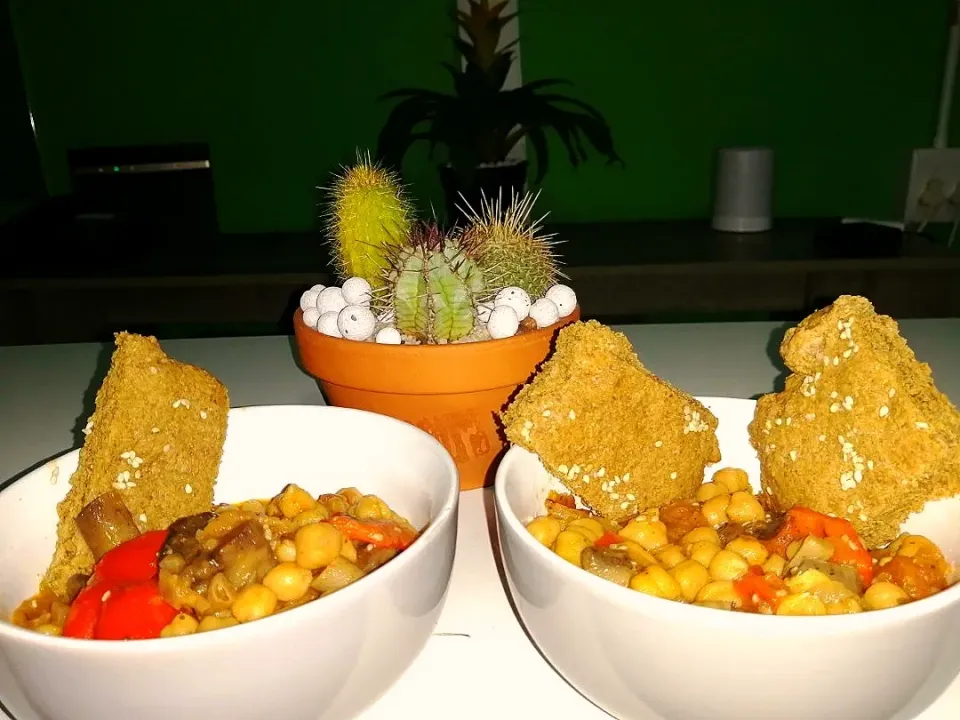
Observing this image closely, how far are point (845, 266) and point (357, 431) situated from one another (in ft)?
7.73

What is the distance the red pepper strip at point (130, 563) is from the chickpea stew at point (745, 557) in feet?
0.96

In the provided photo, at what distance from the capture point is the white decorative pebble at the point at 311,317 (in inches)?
34.2

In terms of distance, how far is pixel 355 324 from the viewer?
2.69 feet

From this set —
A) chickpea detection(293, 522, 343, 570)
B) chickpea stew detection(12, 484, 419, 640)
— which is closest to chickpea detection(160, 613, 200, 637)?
chickpea stew detection(12, 484, 419, 640)

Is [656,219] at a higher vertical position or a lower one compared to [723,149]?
lower

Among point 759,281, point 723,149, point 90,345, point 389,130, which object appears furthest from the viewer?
point 723,149

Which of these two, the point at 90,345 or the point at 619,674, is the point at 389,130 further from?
the point at 619,674

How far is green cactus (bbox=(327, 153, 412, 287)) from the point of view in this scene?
0.95m

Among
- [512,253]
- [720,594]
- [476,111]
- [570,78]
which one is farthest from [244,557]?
[570,78]

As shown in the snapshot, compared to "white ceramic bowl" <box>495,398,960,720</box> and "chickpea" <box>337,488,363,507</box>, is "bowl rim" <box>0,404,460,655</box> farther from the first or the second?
"chickpea" <box>337,488,363,507</box>

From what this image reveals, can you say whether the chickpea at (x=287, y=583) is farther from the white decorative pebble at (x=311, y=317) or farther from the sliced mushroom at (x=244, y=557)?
the white decorative pebble at (x=311, y=317)

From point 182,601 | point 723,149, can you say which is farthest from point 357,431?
point 723,149

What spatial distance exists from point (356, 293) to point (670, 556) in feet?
1.45

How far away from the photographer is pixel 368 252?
947 mm
